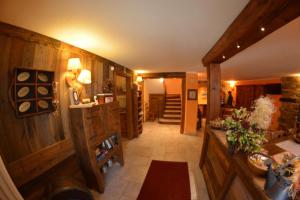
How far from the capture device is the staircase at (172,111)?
6.98 m

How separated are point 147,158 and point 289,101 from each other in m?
5.60

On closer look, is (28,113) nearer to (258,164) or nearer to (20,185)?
(20,185)

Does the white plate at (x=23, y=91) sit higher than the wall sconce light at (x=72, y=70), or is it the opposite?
the wall sconce light at (x=72, y=70)

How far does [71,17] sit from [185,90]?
4487mm

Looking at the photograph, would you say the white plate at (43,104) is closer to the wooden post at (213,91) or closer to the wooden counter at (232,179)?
the wooden counter at (232,179)

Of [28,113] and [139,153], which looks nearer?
[28,113]

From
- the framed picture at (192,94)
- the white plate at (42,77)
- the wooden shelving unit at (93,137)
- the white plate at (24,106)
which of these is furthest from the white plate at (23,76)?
the framed picture at (192,94)

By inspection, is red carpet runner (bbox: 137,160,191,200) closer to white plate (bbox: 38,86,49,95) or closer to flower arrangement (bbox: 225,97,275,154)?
flower arrangement (bbox: 225,97,275,154)

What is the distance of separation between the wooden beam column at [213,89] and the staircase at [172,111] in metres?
3.91

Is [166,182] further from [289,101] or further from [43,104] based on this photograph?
[289,101]

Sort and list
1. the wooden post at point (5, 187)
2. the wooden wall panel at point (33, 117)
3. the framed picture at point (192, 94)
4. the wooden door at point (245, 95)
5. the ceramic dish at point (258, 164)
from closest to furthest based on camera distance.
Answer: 1. the wooden post at point (5, 187)
2. the ceramic dish at point (258, 164)
3. the wooden wall panel at point (33, 117)
4. the framed picture at point (192, 94)
5. the wooden door at point (245, 95)

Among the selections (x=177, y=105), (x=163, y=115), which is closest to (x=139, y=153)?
(x=163, y=115)

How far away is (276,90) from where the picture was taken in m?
6.08

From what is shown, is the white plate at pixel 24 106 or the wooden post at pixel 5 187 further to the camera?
the white plate at pixel 24 106
